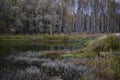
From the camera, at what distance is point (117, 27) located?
90625mm

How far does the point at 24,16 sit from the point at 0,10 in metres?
6.71

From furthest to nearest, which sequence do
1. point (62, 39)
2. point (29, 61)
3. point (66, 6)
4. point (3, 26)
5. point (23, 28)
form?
1. point (66, 6)
2. point (23, 28)
3. point (3, 26)
4. point (62, 39)
5. point (29, 61)

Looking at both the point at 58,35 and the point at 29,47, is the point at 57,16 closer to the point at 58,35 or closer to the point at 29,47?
the point at 58,35

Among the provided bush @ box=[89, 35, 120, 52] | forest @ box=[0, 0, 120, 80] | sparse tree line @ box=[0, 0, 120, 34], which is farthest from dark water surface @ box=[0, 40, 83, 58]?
sparse tree line @ box=[0, 0, 120, 34]

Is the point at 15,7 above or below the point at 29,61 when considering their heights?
above

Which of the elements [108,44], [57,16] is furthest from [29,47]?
[57,16]

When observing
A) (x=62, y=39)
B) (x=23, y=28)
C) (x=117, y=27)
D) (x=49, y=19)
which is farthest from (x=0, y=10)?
(x=117, y=27)

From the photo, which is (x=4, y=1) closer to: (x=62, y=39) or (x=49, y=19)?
(x=49, y=19)

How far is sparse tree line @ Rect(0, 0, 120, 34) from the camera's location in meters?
71.5

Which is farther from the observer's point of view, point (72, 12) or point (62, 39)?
point (72, 12)

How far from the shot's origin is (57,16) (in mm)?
81688

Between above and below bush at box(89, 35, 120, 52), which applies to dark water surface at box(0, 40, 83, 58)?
below

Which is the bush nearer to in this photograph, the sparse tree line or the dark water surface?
the dark water surface

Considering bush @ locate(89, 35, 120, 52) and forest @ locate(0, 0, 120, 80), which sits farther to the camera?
bush @ locate(89, 35, 120, 52)
